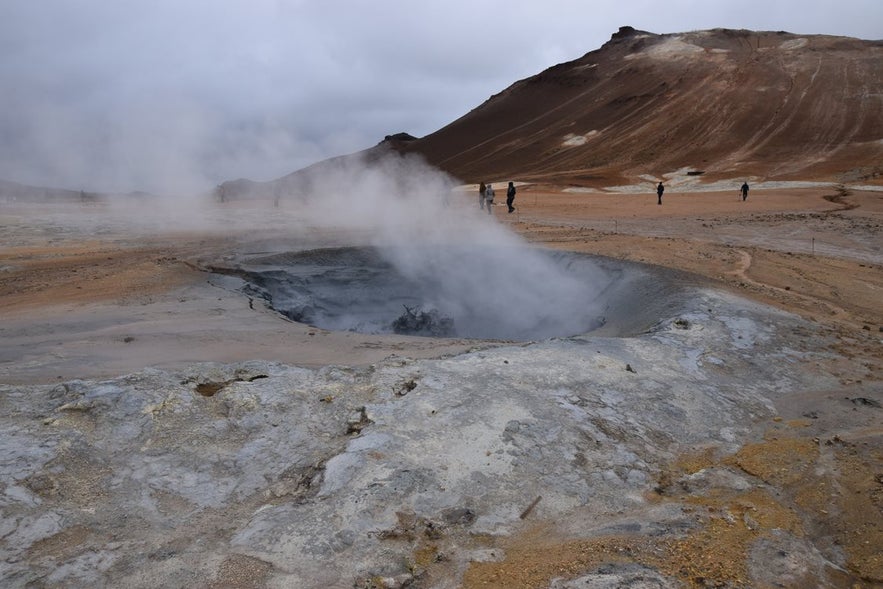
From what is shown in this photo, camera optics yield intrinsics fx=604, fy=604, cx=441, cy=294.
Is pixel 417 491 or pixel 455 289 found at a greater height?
pixel 455 289

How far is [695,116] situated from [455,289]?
33.2 m

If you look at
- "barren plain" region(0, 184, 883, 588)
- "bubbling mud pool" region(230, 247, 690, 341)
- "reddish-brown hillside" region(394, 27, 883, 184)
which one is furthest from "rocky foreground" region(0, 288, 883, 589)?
"reddish-brown hillside" region(394, 27, 883, 184)

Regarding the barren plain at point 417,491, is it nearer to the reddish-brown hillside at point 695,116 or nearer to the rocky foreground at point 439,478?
the rocky foreground at point 439,478

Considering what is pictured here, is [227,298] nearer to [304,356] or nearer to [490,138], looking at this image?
[304,356]

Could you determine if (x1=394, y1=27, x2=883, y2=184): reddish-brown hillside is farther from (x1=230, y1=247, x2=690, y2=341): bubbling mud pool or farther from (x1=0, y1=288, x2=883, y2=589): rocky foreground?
(x1=0, y1=288, x2=883, y2=589): rocky foreground

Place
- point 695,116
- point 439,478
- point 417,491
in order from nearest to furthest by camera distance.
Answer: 1. point 417,491
2. point 439,478
3. point 695,116

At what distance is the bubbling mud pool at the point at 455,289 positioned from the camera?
25.2ft

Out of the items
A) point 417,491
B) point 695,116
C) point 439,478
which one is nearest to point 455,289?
point 439,478

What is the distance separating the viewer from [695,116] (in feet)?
A: 119

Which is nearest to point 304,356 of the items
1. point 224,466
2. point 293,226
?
point 224,466

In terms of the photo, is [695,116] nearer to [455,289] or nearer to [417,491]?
[455,289]

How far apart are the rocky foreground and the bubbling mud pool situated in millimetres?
3075

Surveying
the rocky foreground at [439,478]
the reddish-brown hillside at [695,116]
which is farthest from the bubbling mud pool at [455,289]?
the reddish-brown hillside at [695,116]

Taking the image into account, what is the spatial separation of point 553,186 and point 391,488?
27306mm
